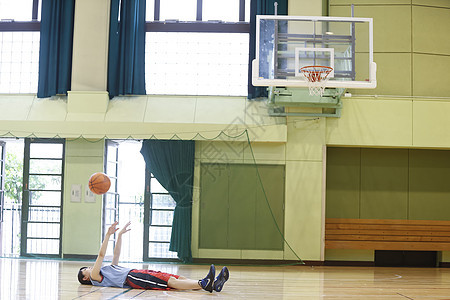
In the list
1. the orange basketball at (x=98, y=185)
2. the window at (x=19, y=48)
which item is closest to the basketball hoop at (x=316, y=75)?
the orange basketball at (x=98, y=185)

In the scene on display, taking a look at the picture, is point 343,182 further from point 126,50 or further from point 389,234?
point 126,50

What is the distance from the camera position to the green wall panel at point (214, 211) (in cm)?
913

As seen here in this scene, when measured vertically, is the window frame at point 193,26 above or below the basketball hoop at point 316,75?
above

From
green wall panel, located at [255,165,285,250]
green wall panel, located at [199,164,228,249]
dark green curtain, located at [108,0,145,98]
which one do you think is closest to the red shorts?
green wall panel, located at [199,164,228,249]

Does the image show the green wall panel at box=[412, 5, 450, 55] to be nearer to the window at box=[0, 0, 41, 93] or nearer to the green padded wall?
the green padded wall

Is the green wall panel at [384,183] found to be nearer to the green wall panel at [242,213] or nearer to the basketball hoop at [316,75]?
the green wall panel at [242,213]

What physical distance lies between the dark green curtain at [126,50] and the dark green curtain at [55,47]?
83cm

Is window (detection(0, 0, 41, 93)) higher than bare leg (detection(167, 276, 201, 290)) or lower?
higher

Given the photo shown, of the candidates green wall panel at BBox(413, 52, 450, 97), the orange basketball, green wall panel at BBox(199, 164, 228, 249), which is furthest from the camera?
green wall panel at BBox(413, 52, 450, 97)

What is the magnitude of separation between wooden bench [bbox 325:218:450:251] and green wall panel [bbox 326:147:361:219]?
36 centimetres

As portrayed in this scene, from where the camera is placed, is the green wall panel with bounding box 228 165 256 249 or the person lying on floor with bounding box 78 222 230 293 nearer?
the person lying on floor with bounding box 78 222 230 293

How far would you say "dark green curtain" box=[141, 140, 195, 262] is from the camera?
30.3 feet

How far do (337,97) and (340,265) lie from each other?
328 centimetres

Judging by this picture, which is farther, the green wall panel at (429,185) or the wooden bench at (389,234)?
the green wall panel at (429,185)
